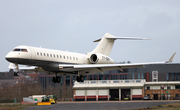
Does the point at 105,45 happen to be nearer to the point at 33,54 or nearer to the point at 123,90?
the point at 33,54

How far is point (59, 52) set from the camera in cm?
3219

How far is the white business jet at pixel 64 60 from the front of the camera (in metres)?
28.6

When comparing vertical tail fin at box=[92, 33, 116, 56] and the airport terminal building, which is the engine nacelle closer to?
vertical tail fin at box=[92, 33, 116, 56]

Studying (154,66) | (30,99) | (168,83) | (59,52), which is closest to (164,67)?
(154,66)

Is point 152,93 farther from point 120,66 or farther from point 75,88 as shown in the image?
point 120,66

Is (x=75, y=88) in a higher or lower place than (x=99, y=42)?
lower

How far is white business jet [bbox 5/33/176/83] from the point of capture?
28.6m

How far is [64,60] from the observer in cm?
3244

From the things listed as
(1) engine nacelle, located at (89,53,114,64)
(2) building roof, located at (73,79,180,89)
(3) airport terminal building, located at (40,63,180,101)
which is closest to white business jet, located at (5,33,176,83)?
(1) engine nacelle, located at (89,53,114,64)

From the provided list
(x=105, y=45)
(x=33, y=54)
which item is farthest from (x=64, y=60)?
(x=105, y=45)

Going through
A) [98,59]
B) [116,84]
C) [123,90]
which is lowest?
[123,90]

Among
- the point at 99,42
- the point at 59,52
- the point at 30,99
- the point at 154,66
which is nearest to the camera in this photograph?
the point at 59,52

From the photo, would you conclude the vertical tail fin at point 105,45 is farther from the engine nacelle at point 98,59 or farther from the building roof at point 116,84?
the building roof at point 116,84

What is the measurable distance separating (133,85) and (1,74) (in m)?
80.4
